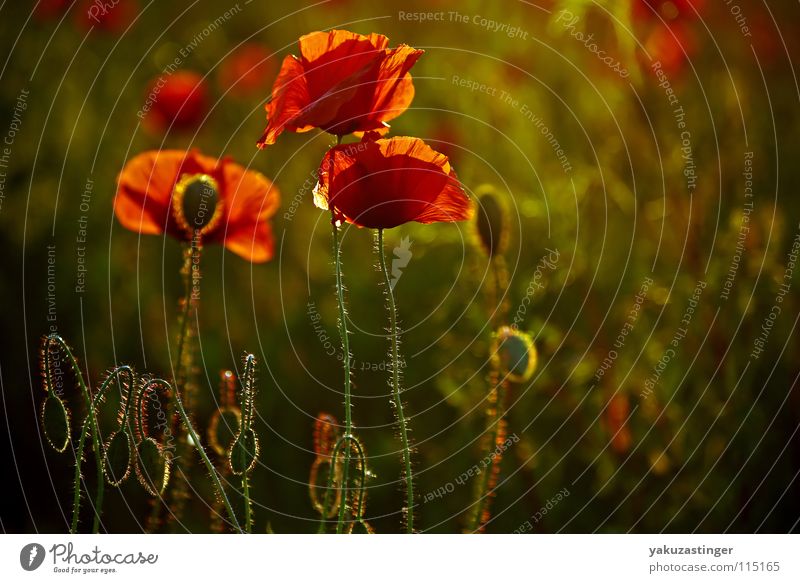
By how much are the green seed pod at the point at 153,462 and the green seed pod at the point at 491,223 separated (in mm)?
385

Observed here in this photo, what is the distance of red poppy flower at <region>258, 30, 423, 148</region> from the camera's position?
0.69 m

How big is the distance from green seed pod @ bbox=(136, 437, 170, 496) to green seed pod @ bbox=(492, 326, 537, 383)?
0.32 meters

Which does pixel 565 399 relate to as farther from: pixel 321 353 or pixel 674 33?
pixel 674 33

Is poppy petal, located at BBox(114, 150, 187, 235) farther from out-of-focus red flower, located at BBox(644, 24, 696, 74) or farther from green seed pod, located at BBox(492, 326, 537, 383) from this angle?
out-of-focus red flower, located at BBox(644, 24, 696, 74)

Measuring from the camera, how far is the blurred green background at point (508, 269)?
3.75ft

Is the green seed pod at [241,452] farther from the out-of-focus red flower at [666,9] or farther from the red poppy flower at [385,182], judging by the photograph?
the out-of-focus red flower at [666,9]

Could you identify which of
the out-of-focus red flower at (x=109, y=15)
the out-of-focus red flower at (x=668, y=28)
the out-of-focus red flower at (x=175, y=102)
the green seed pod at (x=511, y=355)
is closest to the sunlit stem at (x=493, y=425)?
the green seed pod at (x=511, y=355)

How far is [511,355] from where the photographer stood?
0.87 metres

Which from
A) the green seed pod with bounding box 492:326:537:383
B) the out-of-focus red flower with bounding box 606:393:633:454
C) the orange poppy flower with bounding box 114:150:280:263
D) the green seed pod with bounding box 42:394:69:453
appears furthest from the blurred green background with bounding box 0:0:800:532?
the green seed pod with bounding box 42:394:69:453

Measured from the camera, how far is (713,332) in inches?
45.6

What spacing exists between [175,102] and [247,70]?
171 mm
